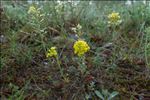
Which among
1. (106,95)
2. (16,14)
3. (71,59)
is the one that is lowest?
(106,95)

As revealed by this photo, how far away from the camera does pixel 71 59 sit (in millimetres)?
2723

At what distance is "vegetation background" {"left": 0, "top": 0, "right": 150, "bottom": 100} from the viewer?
243 cm

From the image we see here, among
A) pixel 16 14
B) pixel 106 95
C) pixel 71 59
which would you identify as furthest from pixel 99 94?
pixel 16 14

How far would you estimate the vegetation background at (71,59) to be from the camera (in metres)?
2.43

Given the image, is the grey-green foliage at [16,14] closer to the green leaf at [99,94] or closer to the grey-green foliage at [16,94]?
the grey-green foliage at [16,94]

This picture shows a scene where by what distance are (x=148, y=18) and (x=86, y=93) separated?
3.71 feet

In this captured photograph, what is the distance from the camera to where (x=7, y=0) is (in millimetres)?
3982

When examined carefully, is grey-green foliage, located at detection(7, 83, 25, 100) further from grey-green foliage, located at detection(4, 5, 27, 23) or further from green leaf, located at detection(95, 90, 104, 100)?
grey-green foliage, located at detection(4, 5, 27, 23)

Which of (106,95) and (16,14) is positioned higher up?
(16,14)

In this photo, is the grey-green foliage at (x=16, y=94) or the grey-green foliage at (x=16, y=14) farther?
the grey-green foliage at (x=16, y=14)

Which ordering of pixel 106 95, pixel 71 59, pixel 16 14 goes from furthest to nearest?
pixel 16 14 → pixel 71 59 → pixel 106 95

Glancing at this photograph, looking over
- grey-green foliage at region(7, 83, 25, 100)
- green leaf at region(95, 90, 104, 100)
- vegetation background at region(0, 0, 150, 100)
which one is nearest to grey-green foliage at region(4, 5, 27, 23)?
vegetation background at region(0, 0, 150, 100)

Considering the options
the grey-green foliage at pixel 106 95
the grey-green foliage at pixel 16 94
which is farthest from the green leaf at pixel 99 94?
the grey-green foliage at pixel 16 94

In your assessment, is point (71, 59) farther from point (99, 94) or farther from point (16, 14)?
point (16, 14)
